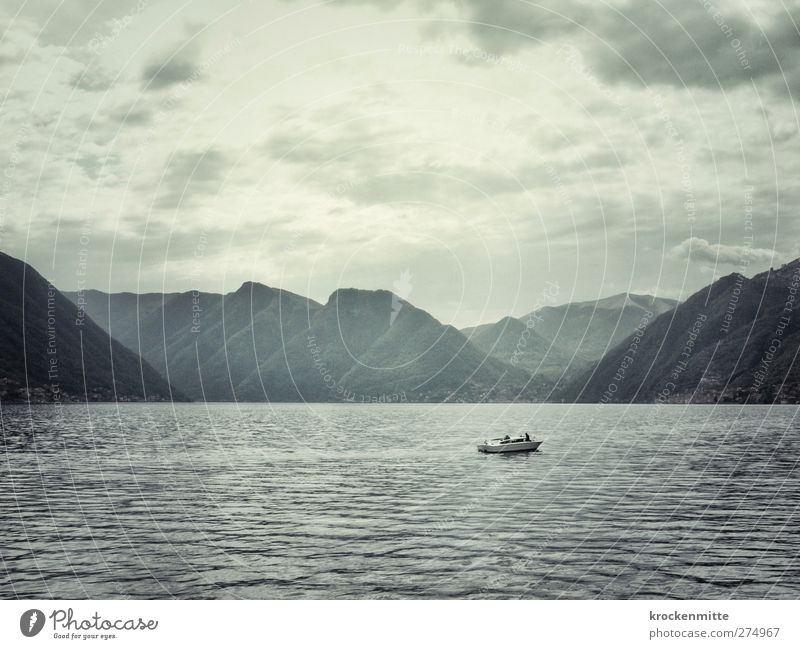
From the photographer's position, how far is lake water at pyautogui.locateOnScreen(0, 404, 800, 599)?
34.2 meters

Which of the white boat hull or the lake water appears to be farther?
the white boat hull

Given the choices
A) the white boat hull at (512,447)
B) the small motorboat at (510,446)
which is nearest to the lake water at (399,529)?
the white boat hull at (512,447)

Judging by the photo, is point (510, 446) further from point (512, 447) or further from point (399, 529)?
point (399, 529)

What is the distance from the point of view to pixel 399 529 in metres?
48.4

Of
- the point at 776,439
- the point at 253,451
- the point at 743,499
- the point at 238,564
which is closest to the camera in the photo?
the point at 238,564

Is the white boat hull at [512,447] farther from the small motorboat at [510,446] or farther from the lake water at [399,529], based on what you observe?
the lake water at [399,529]

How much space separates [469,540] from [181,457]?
267ft

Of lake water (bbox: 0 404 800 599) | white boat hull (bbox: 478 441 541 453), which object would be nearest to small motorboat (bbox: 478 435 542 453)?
white boat hull (bbox: 478 441 541 453)

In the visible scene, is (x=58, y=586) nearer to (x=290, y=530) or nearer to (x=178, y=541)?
(x=178, y=541)

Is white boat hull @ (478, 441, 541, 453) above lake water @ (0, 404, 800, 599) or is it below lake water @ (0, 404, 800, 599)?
below

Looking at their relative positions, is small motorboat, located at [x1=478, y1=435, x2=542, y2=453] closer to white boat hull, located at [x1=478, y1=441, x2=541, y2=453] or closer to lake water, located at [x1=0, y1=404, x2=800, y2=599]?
white boat hull, located at [x1=478, y1=441, x2=541, y2=453]

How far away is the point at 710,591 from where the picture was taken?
33469 millimetres
